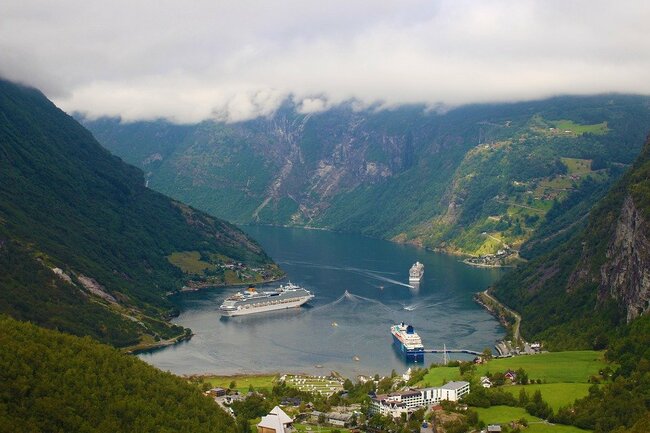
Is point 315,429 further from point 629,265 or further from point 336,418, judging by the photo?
point 629,265

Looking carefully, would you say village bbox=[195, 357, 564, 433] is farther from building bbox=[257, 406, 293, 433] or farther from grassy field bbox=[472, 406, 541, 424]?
grassy field bbox=[472, 406, 541, 424]

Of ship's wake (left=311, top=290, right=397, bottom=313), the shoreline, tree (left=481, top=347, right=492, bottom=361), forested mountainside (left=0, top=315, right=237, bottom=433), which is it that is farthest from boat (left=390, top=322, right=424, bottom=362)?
the shoreline

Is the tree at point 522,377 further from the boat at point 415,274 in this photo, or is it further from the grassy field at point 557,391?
the boat at point 415,274

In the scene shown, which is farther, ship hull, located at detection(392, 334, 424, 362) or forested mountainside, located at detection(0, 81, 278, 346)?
forested mountainside, located at detection(0, 81, 278, 346)

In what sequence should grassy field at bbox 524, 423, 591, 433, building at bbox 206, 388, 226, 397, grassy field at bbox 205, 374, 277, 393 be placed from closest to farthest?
grassy field at bbox 524, 423, 591, 433 → building at bbox 206, 388, 226, 397 → grassy field at bbox 205, 374, 277, 393

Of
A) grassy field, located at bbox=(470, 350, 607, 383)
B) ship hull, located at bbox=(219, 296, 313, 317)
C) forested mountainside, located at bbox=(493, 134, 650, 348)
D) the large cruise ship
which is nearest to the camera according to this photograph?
grassy field, located at bbox=(470, 350, 607, 383)

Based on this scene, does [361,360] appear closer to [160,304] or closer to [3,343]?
[160,304]

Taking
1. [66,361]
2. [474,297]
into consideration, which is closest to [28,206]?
[474,297]

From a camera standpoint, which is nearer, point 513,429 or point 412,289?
point 513,429
